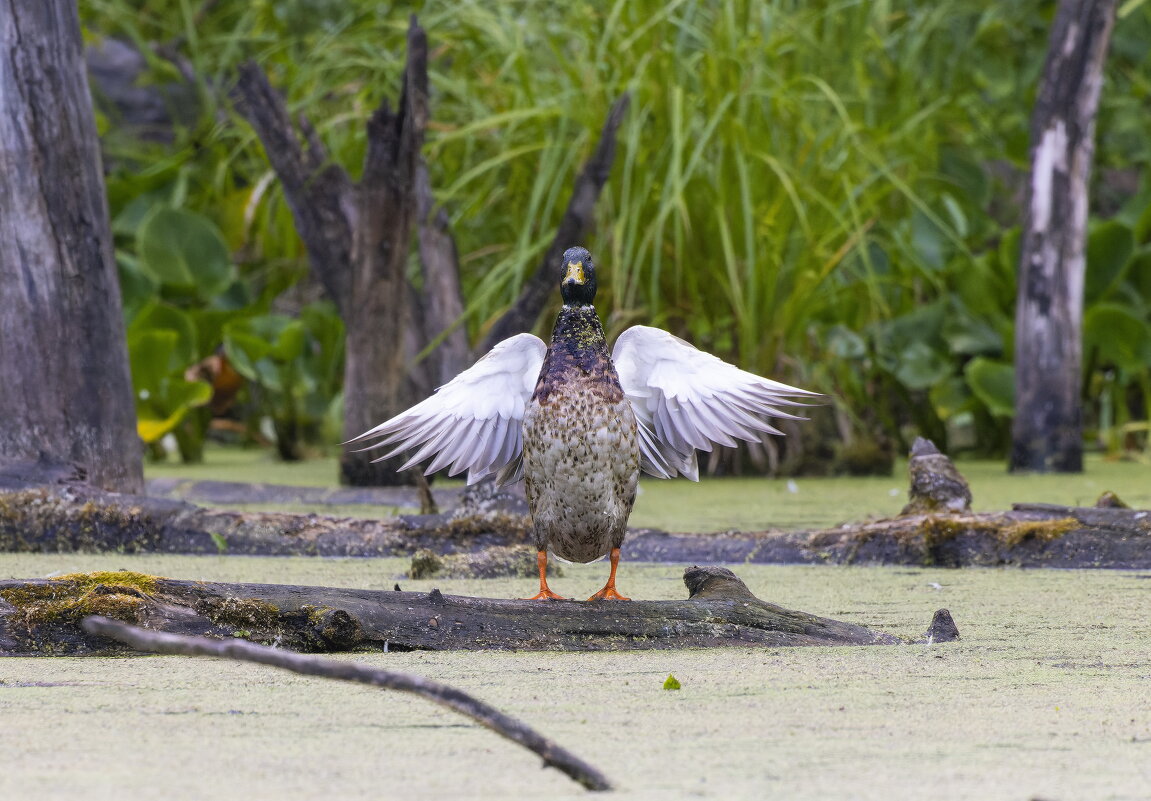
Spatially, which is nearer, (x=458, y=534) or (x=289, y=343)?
(x=458, y=534)

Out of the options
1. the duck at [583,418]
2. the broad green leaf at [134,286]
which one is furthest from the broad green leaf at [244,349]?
the duck at [583,418]

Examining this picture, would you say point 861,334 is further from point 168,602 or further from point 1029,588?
point 168,602

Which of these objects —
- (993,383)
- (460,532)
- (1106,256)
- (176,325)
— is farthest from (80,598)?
(1106,256)

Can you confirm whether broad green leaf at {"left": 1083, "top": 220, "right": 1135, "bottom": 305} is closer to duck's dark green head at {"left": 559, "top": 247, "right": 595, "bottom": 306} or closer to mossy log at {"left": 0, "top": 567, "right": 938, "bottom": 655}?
duck's dark green head at {"left": 559, "top": 247, "right": 595, "bottom": 306}

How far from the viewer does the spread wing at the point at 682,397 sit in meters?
2.47

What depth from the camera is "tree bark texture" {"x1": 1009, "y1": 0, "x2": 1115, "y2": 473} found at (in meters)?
5.24

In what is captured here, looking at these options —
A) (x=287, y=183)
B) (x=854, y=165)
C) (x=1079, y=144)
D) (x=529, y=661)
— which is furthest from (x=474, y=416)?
(x=1079, y=144)

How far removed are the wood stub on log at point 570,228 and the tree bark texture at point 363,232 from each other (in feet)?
1.30

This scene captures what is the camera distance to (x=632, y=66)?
5012mm

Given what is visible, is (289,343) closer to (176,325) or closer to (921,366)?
(176,325)

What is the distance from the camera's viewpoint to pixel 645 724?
5.03 ft

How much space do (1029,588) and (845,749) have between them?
1357 mm

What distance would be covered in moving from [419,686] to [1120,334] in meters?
4.96

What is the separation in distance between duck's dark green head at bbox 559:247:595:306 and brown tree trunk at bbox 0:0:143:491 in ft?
4.81
